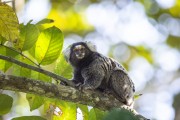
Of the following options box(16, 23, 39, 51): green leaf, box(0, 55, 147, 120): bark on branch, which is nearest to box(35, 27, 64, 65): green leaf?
box(16, 23, 39, 51): green leaf

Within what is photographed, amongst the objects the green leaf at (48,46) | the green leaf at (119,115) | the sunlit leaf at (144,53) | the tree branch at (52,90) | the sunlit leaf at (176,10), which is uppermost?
the sunlit leaf at (144,53)

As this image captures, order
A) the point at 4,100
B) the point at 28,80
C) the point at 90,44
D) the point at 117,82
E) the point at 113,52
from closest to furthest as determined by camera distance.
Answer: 1. the point at 4,100
2. the point at 28,80
3. the point at 117,82
4. the point at 90,44
5. the point at 113,52

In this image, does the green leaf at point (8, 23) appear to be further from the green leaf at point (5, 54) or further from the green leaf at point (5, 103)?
the green leaf at point (5, 103)

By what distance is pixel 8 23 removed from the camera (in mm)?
3014

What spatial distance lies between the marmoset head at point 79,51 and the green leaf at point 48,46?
1.97 metres

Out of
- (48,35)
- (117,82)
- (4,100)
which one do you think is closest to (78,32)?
(117,82)

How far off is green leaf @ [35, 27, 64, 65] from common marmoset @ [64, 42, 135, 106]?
1306 mm

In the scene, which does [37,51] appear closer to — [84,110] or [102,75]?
[84,110]

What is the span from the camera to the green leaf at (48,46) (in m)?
3.30

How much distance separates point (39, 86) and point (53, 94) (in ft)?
0.49

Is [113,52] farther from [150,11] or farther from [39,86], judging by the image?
[39,86]

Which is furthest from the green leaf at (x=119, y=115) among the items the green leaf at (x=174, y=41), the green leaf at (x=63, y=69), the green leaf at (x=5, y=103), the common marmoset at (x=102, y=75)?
the green leaf at (x=174, y=41)

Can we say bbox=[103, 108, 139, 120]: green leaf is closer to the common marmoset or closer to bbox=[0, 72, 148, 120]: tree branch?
bbox=[0, 72, 148, 120]: tree branch

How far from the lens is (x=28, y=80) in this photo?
9.51 feet
